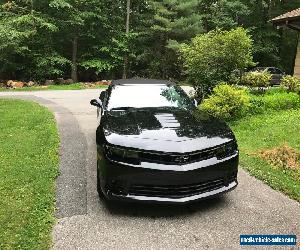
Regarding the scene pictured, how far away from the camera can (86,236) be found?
4.32 metres

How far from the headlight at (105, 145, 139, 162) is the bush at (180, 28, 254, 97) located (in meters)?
8.55

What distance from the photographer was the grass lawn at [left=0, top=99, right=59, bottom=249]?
4273 mm

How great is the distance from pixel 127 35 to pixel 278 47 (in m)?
13.6

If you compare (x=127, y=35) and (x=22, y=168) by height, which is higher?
(x=127, y=35)

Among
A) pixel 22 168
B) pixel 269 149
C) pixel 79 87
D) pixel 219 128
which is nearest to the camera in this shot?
pixel 219 128

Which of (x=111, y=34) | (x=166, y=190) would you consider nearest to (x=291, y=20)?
(x=166, y=190)

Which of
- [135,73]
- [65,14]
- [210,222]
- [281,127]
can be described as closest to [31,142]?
[210,222]

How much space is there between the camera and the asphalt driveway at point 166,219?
424cm

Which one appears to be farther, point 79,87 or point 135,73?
point 135,73

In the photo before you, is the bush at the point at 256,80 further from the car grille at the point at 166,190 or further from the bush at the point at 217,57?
the car grille at the point at 166,190

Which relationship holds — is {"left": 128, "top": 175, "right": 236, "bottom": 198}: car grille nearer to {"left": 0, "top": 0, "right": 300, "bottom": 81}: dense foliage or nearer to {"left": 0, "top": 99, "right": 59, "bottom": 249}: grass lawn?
{"left": 0, "top": 99, "right": 59, "bottom": 249}: grass lawn

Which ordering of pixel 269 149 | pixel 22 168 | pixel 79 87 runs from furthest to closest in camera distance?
pixel 79 87, pixel 269 149, pixel 22 168

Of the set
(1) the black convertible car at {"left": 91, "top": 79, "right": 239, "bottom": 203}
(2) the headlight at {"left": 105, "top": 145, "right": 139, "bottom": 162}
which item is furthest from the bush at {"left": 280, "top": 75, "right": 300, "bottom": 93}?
(2) the headlight at {"left": 105, "top": 145, "right": 139, "bottom": 162}

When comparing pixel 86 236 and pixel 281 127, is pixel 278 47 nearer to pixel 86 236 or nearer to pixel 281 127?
pixel 281 127
